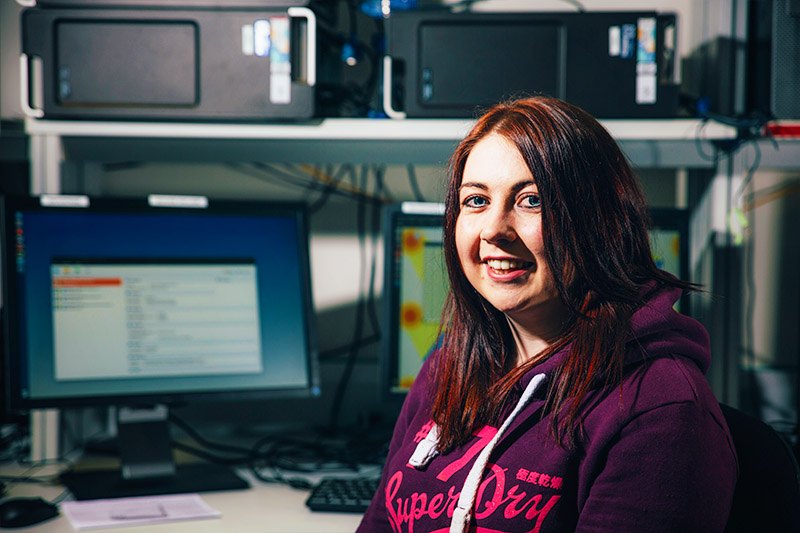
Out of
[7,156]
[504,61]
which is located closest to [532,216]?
[504,61]

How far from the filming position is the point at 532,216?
0.84 metres

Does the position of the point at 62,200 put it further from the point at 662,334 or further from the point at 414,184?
the point at 662,334

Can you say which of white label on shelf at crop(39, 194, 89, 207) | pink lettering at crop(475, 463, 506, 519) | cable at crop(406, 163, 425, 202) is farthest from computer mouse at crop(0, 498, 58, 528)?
cable at crop(406, 163, 425, 202)

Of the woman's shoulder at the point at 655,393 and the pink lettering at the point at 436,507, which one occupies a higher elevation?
the woman's shoulder at the point at 655,393

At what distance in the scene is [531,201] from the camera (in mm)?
842

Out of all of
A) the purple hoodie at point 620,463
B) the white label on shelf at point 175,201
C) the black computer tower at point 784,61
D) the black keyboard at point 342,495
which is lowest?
the black keyboard at point 342,495

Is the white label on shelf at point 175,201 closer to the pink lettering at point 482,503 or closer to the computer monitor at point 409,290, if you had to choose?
the computer monitor at point 409,290

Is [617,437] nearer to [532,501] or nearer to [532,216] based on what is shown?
[532,501]

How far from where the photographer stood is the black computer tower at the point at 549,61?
130cm

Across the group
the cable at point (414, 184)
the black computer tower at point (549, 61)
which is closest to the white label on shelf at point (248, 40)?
the black computer tower at point (549, 61)

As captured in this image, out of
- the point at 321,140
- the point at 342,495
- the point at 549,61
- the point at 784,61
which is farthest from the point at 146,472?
the point at 784,61

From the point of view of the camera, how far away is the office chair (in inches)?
29.2

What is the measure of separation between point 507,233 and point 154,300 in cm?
78

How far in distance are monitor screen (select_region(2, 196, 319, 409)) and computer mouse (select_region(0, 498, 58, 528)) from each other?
0.20 m
